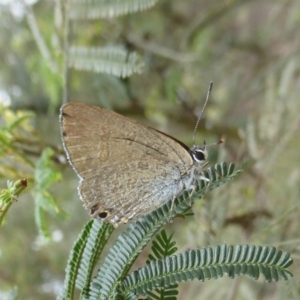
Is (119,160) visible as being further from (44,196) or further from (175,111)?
(175,111)

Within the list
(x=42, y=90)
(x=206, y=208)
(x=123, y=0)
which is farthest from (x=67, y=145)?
(x=42, y=90)

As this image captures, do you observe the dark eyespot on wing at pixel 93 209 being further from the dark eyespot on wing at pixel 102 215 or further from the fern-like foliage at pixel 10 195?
the fern-like foliage at pixel 10 195

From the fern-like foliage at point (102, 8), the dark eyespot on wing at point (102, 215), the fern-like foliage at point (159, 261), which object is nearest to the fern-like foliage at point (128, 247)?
the fern-like foliage at point (159, 261)

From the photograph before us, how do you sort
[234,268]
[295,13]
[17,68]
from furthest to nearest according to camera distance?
[295,13] < [17,68] < [234,268]

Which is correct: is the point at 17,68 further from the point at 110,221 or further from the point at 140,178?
the point at 110,221

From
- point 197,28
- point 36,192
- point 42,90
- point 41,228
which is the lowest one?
point 41,228

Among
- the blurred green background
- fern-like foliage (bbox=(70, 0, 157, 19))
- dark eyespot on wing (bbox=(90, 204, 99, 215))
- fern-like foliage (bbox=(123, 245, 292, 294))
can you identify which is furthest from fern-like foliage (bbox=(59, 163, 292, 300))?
fern-like foliage (bbox=(70, 0, 157, 19))
